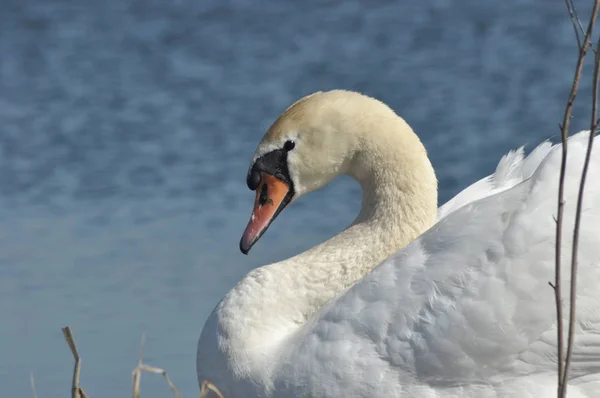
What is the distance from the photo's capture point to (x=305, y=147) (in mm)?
5145

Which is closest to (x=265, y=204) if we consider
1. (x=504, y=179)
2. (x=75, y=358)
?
(x=504, y=179)

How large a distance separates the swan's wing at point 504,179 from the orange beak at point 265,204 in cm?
78

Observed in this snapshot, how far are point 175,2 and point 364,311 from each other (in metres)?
8.92

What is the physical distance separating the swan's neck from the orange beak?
0.56 feet

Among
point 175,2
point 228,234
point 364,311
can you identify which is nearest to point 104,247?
point 228,234

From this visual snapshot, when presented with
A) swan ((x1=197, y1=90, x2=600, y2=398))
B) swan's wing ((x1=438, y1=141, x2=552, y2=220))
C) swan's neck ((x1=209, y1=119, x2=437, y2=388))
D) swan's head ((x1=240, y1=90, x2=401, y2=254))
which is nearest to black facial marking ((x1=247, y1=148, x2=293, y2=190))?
swan's head ((x1=240, y1=90, x2=401, y2=254))

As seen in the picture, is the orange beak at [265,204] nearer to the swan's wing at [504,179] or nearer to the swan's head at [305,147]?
the swan's head at [305,147]

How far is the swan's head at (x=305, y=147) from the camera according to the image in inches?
201

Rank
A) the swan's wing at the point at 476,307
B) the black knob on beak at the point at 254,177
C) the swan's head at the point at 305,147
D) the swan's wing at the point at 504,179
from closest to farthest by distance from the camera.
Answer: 1. the swan's wing at the point at 476,307
2. the swan's head at the point at 305,147
3. the black knob on beak at the point at 254,177
4. the swan's wing at the point at 504,179

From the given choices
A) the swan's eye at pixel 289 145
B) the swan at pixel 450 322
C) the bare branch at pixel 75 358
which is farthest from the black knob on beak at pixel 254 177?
the bare branch at pixel 75 358

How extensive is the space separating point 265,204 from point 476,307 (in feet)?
3.96

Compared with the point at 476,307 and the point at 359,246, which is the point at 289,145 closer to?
the point at 359,246

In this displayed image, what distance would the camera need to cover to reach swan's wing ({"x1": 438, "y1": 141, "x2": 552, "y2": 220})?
5.57 meters

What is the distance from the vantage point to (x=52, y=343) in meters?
7.17
